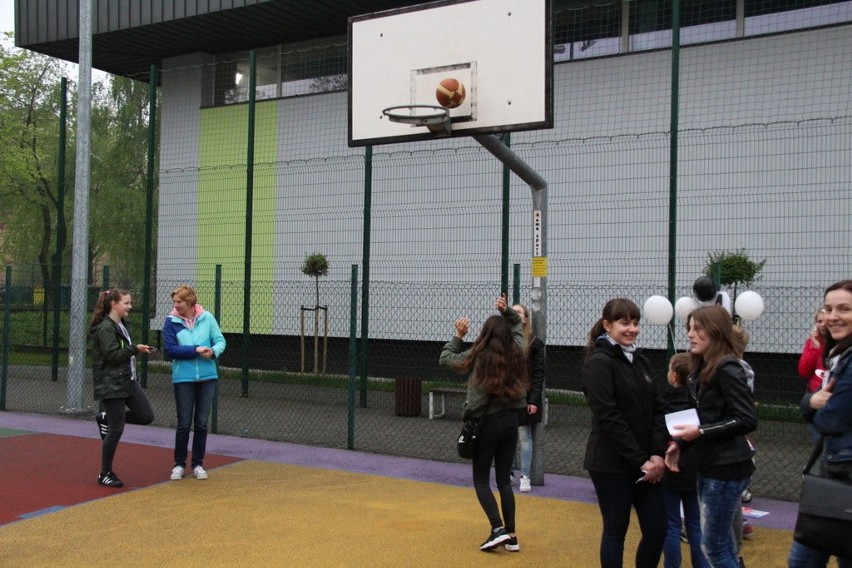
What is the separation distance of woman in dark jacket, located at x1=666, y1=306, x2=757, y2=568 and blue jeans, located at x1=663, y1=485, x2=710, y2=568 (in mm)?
587

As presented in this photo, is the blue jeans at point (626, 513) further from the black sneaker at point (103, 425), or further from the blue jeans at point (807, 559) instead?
the black sneaker at point (103, 425)

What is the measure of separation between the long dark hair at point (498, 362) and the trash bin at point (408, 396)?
623cm

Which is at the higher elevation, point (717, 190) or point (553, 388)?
point (717, 190)

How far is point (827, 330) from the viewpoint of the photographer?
3979mm

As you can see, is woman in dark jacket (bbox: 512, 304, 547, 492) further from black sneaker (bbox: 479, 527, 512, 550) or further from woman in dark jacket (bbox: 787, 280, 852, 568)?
woman in dark jacket (bbox: 787, 280, 852, 568)

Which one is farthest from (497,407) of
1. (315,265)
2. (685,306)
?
(315,265)

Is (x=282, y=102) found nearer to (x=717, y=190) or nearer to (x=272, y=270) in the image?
(x=272, y=270)

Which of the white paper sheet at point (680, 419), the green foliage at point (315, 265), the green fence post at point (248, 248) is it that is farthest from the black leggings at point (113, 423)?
the green foliage at point (315, 265)

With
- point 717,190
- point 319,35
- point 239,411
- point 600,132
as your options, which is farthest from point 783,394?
point 319,35

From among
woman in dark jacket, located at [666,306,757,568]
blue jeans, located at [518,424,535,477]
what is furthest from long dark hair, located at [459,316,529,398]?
blue jeans, located at [518,424,535,477]

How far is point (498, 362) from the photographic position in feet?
18.3

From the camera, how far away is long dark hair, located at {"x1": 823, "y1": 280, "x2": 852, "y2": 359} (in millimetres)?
3732

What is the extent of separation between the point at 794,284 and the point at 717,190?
1660 millimetres

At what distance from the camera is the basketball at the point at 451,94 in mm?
7207
